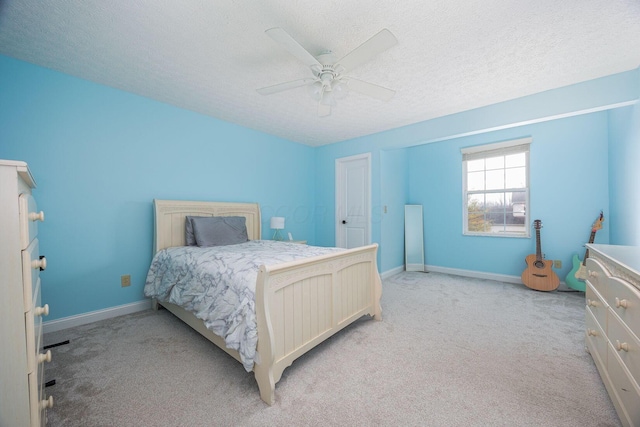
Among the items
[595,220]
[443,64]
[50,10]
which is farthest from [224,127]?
[595,220]

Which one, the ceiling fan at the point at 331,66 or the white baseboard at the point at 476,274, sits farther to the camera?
the white baseboard at the point at 476,274

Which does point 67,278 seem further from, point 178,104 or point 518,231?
point 518,231

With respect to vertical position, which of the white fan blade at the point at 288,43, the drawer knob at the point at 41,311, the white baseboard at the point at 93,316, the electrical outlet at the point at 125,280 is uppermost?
the white fan blade at the point at 288,43

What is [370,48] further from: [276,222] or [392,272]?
[392,272]

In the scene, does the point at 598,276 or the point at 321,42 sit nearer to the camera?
the point at 598,276

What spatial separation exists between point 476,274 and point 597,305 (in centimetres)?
272

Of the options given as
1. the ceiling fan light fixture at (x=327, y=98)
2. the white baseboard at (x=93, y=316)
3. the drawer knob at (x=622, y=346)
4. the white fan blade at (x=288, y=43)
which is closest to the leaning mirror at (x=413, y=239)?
the ceiling fan light fixture at (x=327, y=98)

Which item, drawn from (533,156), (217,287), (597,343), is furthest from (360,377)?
(533,156)

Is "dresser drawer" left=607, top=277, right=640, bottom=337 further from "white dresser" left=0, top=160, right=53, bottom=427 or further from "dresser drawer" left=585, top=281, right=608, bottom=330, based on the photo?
"white dresser" left=0, top=160, right=53, bottom=427

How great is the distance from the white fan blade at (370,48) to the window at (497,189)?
3.32 m

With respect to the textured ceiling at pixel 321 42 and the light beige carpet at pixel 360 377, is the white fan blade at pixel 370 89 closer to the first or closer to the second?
the textured ceiling at pixel 321 42

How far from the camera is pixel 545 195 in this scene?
11.8 ft

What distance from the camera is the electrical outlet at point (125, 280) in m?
2.70

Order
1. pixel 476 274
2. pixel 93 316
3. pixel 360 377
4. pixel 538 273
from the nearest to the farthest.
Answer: pixel 360 377 → pixel 93 316 → pixel 538 273 → pixel 476 274
